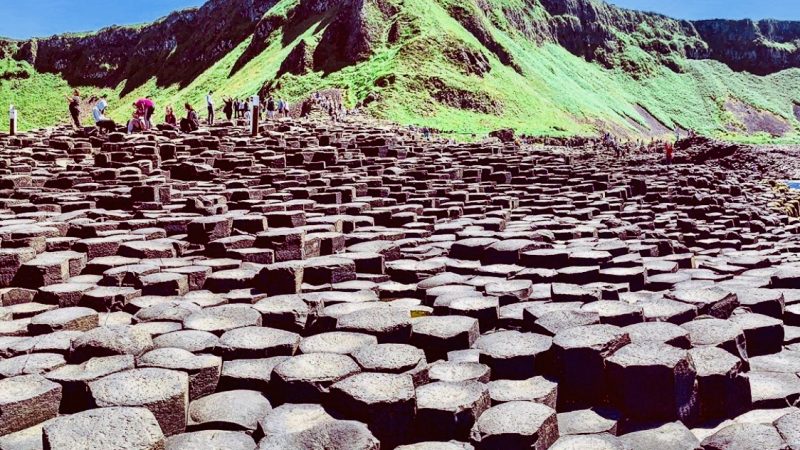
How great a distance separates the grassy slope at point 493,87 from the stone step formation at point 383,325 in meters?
28.6

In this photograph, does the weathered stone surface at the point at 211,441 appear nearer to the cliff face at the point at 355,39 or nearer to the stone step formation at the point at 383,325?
the stone step formation at the point at 383,325

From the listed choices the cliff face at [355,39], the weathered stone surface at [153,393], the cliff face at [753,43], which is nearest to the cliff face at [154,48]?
the cliff face at [355,39]

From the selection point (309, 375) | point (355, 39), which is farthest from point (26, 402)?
point (355, 39)

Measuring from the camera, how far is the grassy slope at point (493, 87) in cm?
4325

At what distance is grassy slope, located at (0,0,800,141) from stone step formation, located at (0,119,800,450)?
2857cm

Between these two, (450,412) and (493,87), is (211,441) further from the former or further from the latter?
(493,87)

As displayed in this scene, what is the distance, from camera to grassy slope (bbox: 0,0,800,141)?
A: 43250 millimetres

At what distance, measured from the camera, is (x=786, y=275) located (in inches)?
254

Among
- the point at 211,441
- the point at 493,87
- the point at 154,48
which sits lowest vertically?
the point at 211,441

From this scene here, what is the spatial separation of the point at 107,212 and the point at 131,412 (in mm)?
6263

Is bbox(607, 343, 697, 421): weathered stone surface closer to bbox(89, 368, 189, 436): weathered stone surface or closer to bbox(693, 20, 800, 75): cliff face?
bbox(89, 368, 189, 436): weathered stone surface

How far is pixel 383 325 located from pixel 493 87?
45878 mm

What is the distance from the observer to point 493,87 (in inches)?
1924

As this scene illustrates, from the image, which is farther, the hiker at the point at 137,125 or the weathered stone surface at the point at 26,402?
the hiker at the point at 137,125
